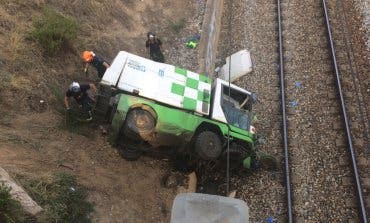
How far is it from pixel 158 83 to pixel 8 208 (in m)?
4.68

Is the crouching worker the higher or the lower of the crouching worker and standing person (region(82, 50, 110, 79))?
the lower

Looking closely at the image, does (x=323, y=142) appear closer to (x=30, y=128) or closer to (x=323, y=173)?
(x=323, y=173)

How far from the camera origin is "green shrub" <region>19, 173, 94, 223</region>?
346 inches

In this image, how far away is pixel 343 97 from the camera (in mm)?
13125

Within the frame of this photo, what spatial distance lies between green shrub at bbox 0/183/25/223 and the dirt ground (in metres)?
1.55

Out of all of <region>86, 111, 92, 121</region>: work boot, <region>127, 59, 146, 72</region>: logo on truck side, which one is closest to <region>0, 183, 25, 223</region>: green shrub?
<region>86, 111, 92, 121</region>: work boot

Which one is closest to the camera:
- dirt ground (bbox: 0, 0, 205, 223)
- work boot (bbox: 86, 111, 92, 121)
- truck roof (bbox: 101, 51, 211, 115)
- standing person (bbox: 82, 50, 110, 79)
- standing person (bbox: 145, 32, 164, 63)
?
dirt ground (bbox: 0, 0, 205, 223)

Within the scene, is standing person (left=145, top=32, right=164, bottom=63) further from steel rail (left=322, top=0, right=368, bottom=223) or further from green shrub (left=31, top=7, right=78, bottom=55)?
steel rail (left=322, top=0, right=368, bottom=223)

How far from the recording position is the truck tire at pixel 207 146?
34.8 ft

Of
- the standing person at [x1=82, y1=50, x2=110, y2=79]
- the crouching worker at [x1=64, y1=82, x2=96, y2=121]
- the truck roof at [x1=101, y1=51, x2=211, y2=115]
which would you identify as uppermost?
the standing person at [x1=82, y1=50, x2=110, y2=79]

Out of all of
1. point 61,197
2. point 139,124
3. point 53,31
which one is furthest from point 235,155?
point 53,31

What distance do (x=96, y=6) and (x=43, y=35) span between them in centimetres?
320

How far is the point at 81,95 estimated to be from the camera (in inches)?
436

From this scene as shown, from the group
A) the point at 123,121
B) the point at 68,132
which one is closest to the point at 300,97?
the point at 123,121
